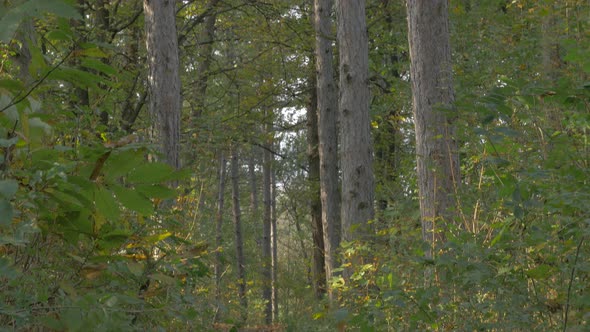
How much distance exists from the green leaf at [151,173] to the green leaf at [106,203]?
0.08 metres

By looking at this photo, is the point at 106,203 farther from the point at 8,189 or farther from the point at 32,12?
the point at 32,12

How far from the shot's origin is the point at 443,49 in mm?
6895

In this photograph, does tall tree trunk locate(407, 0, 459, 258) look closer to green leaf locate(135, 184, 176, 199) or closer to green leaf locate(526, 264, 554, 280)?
green leaf locate(526, 264, 554, 280)

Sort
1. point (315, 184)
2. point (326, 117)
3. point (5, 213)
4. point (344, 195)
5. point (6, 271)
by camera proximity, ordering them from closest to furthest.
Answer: point (5, 213) → point (6, 271) → point (344, 195) → point (326, 117) → point (315, 184)

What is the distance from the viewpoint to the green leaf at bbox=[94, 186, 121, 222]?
1792 mm

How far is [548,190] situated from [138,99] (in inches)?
384

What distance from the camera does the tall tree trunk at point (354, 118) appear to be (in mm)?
11039

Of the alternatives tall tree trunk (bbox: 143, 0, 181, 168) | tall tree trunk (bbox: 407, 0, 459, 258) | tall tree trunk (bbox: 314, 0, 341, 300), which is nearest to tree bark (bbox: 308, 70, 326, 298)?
tall tree trunk (bbox: 314, 0, 341, 300)

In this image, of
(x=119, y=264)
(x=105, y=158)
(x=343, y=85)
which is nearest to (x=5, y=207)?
(x=105, y=158)

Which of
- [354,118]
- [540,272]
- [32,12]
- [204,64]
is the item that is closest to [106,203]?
[32,12]

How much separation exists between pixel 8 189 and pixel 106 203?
39cm

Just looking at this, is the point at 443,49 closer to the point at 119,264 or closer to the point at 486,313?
the point at 486,313

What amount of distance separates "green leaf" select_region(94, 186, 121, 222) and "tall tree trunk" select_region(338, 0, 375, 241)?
928cm

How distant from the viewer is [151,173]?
181cm
